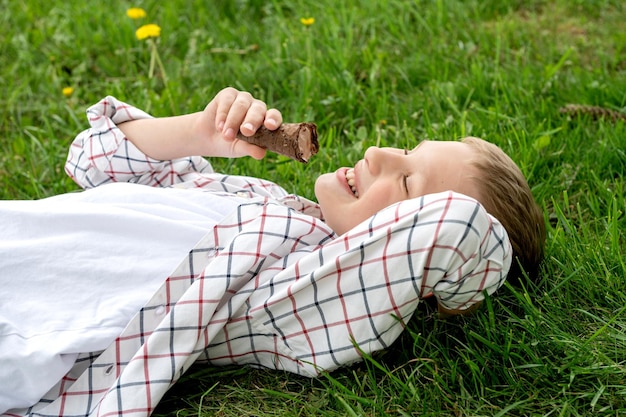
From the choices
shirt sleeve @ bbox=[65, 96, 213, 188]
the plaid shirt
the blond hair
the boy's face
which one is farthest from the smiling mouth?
shirt sleeve @ bbox=[65, 96, 213, 188]

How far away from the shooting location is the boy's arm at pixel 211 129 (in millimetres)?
1794

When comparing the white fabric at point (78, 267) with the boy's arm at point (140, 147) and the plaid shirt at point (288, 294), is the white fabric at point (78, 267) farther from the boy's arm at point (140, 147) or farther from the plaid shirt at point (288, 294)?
the boy's arm at point (140, 147)

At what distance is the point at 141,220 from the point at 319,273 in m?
0.45

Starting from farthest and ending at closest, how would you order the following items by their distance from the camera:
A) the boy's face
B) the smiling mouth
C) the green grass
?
the smiling mouth
the boy's face
the green grass

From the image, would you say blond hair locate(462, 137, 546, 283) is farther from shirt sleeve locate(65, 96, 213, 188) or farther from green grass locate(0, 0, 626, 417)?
shirt sleeve locate(65, 96, 213, 188)

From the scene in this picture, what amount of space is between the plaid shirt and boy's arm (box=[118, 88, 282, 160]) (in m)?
0.18

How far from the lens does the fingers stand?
1.77 metres

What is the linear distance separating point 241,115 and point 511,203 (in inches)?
24.2

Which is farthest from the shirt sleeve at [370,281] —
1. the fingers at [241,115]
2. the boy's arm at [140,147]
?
the boy's arm at [140,147]

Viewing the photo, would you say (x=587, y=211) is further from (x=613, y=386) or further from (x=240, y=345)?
(x=240, y=345)

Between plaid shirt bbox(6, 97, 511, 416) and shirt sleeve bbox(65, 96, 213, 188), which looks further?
shirt sleeve bbox(65, 96, 213, 188)

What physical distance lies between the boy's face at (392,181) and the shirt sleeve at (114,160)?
0.48 meters

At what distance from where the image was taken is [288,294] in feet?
5.23

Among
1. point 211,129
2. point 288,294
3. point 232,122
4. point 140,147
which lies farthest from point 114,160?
point 288,294
